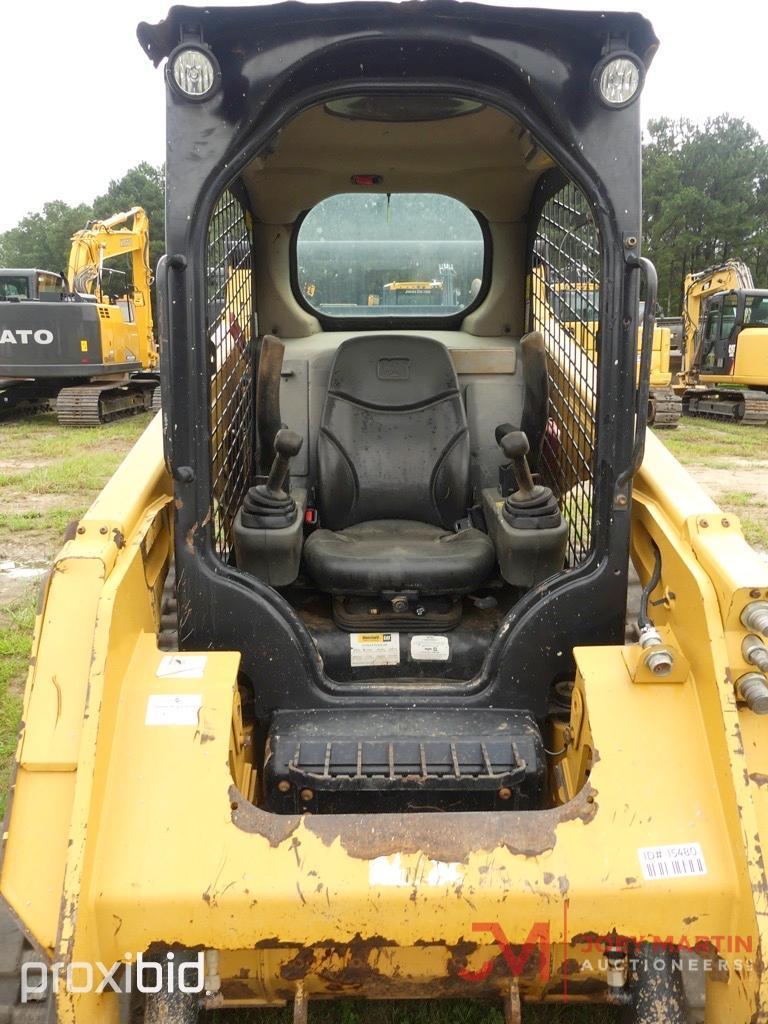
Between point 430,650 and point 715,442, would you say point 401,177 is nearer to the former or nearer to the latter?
point 430,650

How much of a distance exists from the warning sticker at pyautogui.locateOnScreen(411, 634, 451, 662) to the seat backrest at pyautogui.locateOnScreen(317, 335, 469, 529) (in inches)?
30.2

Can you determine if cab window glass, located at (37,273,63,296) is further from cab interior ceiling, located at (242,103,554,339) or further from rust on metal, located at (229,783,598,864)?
rust on metal, located at (229,783,598,864)

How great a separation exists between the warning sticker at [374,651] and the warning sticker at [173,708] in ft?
2.37

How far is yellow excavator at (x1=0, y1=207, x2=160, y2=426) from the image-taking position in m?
12.7

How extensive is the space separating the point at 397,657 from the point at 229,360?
1282mm

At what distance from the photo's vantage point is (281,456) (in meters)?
2.64

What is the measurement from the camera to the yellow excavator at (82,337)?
12719 millimetres

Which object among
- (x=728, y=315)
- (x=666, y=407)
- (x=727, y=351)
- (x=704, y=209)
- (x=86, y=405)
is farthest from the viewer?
(x=704, y=209)

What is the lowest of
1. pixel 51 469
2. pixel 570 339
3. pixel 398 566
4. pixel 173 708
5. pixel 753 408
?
pixel 51 469

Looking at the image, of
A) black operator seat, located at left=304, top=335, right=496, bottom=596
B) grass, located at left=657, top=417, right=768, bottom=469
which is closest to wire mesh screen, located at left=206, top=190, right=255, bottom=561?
black operator seat, located at left=304, top=335, right=496, bottom=596

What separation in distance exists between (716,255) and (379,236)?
46.0 metres

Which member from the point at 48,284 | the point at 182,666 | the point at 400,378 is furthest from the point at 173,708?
the point at 48,284

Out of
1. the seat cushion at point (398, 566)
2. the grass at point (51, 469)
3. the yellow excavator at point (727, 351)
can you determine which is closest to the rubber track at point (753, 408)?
the yellow excavator at point (727, 351)

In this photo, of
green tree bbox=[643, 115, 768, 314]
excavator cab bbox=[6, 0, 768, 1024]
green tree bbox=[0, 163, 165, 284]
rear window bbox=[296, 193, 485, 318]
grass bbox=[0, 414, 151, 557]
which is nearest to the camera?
excavator cab bbox=[6, 0, 768, 1024]
